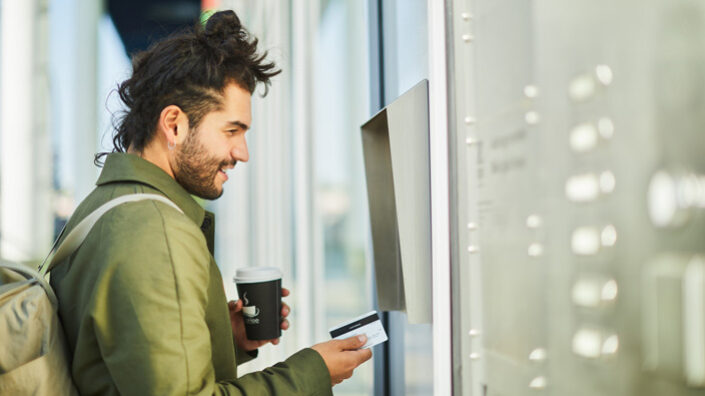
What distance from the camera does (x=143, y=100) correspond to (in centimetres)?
107

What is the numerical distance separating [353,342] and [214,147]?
46cm

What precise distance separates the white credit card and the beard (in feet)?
1.27

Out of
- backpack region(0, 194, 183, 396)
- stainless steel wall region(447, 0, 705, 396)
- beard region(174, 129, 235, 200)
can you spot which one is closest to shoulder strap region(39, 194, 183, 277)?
backpack region(0, 194, 183, 396)

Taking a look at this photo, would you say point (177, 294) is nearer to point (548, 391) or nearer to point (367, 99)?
point (548, 391)

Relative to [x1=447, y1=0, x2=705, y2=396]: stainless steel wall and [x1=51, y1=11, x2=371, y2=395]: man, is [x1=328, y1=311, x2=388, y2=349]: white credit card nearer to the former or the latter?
[x1=51, y1=11, x2=371, y2=395]: man

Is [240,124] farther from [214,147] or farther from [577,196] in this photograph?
[577,196]

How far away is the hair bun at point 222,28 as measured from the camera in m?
1.12

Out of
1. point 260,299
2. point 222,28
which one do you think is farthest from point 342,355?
point 222,28

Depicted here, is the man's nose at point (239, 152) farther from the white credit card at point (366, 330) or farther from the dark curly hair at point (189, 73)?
the white credit card at point (366, 330)

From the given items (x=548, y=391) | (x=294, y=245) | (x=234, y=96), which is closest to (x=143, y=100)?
(x=234, y=96)

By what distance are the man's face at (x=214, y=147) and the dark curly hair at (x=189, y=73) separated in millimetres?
20

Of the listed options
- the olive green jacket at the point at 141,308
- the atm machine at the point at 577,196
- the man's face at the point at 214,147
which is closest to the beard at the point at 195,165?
the man's face at the point at 214,147

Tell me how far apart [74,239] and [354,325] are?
51cm

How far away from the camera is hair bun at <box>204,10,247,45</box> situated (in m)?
1.12
